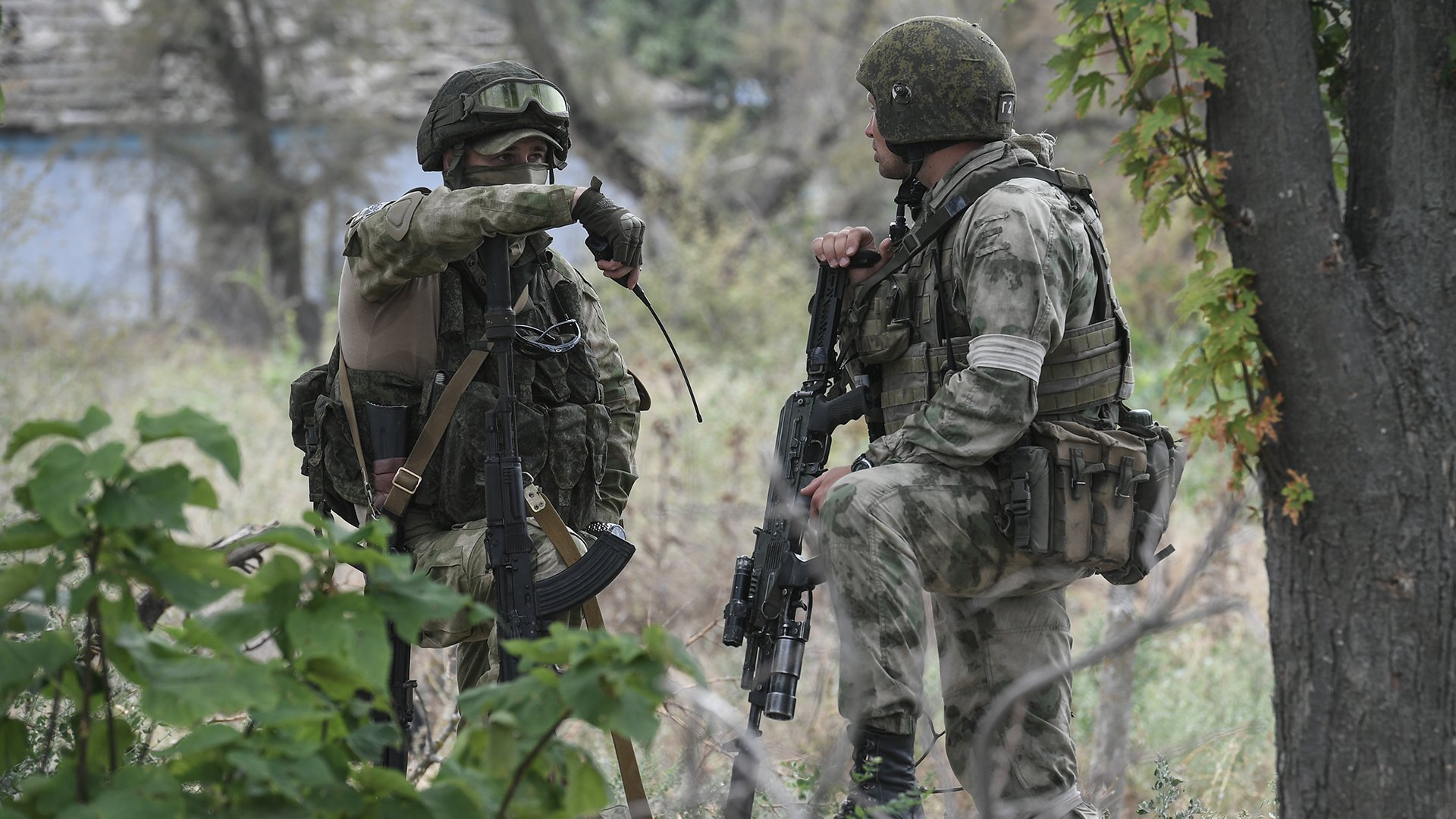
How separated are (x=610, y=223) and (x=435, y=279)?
0.63 meters

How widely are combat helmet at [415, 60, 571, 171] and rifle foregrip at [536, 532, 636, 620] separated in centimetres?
120

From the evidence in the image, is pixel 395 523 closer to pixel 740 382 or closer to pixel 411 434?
pixel 411 434

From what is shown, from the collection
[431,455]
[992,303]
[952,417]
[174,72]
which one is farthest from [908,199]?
[174,72]

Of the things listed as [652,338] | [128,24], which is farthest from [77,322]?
[652,338]

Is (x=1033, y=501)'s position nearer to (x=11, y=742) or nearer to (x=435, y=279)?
(x=435, y=279)

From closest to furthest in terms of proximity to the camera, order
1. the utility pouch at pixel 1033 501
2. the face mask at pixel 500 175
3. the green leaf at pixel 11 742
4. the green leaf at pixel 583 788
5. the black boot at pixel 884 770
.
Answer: the green leaf at pixel 583 788 → the green leaf at pixel 11 742 → the black boot at pixel 884 770 → the utility pouch at pixel 1033 501 → the face mask at pixel 500 175

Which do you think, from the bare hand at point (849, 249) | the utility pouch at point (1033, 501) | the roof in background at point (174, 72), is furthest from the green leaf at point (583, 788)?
the roof in background at point (174, 72)

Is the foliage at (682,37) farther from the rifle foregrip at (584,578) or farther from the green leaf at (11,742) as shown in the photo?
the green leaf at (11,742)

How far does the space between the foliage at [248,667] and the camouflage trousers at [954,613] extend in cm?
125

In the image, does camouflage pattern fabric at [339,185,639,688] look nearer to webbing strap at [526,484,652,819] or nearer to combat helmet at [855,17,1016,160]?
webbing strap at [526,484,652,819]

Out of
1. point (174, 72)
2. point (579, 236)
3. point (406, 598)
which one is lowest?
point (406, 598)

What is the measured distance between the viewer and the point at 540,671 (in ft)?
5.78

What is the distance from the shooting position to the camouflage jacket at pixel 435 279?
3.45 meters

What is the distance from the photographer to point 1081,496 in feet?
11.0
